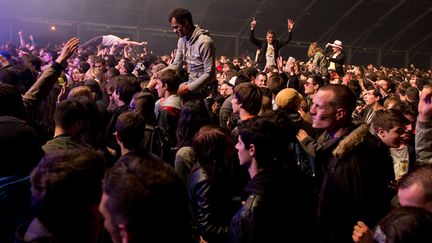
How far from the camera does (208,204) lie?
3268 mm

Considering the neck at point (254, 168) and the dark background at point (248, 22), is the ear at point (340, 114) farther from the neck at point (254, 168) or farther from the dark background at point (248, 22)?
the dark background at point (248, 22)

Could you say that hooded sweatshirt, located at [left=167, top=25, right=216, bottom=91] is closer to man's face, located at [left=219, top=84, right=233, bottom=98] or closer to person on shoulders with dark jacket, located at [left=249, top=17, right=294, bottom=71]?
man's face, located at [left=219, top=84, right=233, bottom=98]

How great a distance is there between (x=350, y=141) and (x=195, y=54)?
9.54ft

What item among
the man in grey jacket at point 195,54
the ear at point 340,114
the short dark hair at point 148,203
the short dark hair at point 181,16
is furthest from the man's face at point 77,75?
the short dark hair at point 148,203

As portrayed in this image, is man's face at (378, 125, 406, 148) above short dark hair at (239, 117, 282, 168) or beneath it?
beneath

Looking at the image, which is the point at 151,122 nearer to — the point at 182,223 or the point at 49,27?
the point at 182,223

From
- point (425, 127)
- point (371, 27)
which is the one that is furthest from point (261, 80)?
point (371, 27)

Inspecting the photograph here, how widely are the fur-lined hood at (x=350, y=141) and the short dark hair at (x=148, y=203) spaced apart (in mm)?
1490

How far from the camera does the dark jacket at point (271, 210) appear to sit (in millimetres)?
Answer: 2777

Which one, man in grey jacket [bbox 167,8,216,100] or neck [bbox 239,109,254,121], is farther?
man in grey jacket [bbox 167,8,216,100]

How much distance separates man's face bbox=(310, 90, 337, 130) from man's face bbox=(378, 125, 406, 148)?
0.95m

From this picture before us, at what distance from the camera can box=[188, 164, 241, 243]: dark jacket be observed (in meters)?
3.27

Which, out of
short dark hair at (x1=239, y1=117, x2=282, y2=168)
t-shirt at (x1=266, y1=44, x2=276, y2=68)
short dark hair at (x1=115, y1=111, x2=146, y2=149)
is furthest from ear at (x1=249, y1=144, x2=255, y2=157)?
t-shirt at (x1=266, y1=44, x2=276, y2=68)

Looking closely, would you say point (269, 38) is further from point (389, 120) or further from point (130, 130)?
point (130, 130)
